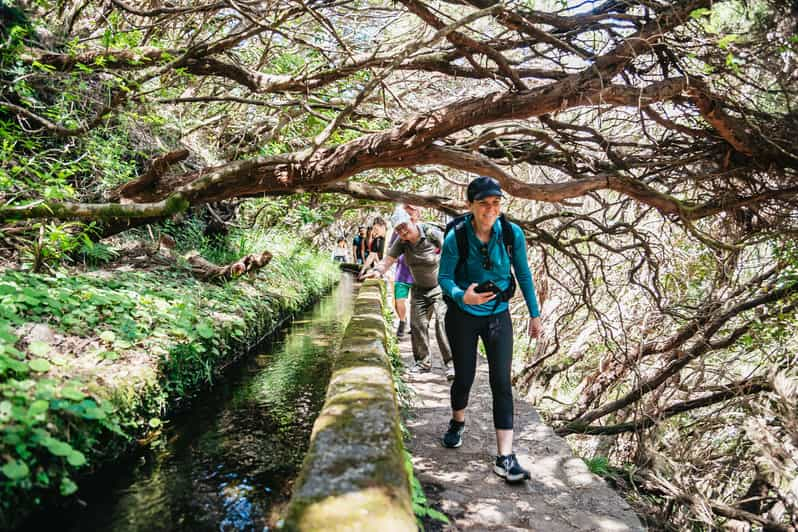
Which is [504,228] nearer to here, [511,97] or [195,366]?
[511,97]

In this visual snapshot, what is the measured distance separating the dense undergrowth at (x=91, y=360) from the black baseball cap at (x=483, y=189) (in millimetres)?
2809

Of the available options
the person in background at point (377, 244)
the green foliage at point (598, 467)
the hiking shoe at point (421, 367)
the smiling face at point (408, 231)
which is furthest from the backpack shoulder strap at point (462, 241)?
the person in background at point (377, 244)

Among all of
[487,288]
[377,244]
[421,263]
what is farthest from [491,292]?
[377,244]

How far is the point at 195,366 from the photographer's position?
477 cm

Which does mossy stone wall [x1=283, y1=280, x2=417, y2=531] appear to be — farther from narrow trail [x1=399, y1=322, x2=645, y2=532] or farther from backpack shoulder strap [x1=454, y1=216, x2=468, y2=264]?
backpack shoulder strap [x1=454, y1=216, x2=468, y2=264]

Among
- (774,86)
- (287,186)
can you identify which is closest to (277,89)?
(287,186)

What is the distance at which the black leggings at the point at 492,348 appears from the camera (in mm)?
3471

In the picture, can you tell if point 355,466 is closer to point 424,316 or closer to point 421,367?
point 424,316

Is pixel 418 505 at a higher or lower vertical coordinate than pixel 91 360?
lower

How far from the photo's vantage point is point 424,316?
5.75 metres

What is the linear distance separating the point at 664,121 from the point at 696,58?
0.88m

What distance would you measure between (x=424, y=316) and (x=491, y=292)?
2.47 metres

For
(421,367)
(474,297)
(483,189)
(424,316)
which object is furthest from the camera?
(421,367)

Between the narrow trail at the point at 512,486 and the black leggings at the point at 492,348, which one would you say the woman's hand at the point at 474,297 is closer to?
the black leggings at the point at 492,348
